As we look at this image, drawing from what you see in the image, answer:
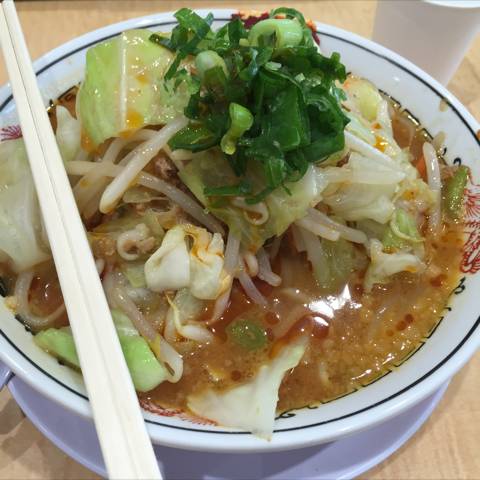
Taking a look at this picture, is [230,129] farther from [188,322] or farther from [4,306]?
[4,306]

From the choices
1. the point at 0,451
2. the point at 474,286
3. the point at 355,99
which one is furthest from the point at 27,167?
the point at 474,286

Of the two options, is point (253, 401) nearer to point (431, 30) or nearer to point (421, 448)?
point (421, 448)

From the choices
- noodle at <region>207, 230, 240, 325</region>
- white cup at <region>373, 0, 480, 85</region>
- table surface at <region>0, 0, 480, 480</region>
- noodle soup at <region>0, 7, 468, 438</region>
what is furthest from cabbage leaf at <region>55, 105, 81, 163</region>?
white cup at <region>373, 0, 480, 85</region>

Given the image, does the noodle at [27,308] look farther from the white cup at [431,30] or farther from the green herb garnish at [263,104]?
the white cup at [431,30]

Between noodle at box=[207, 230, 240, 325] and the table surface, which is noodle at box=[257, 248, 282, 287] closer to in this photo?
noodle at box=[207, 230, 240, 325]

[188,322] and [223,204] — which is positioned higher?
[223,204]

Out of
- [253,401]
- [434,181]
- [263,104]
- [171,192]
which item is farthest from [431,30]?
[253,401]
